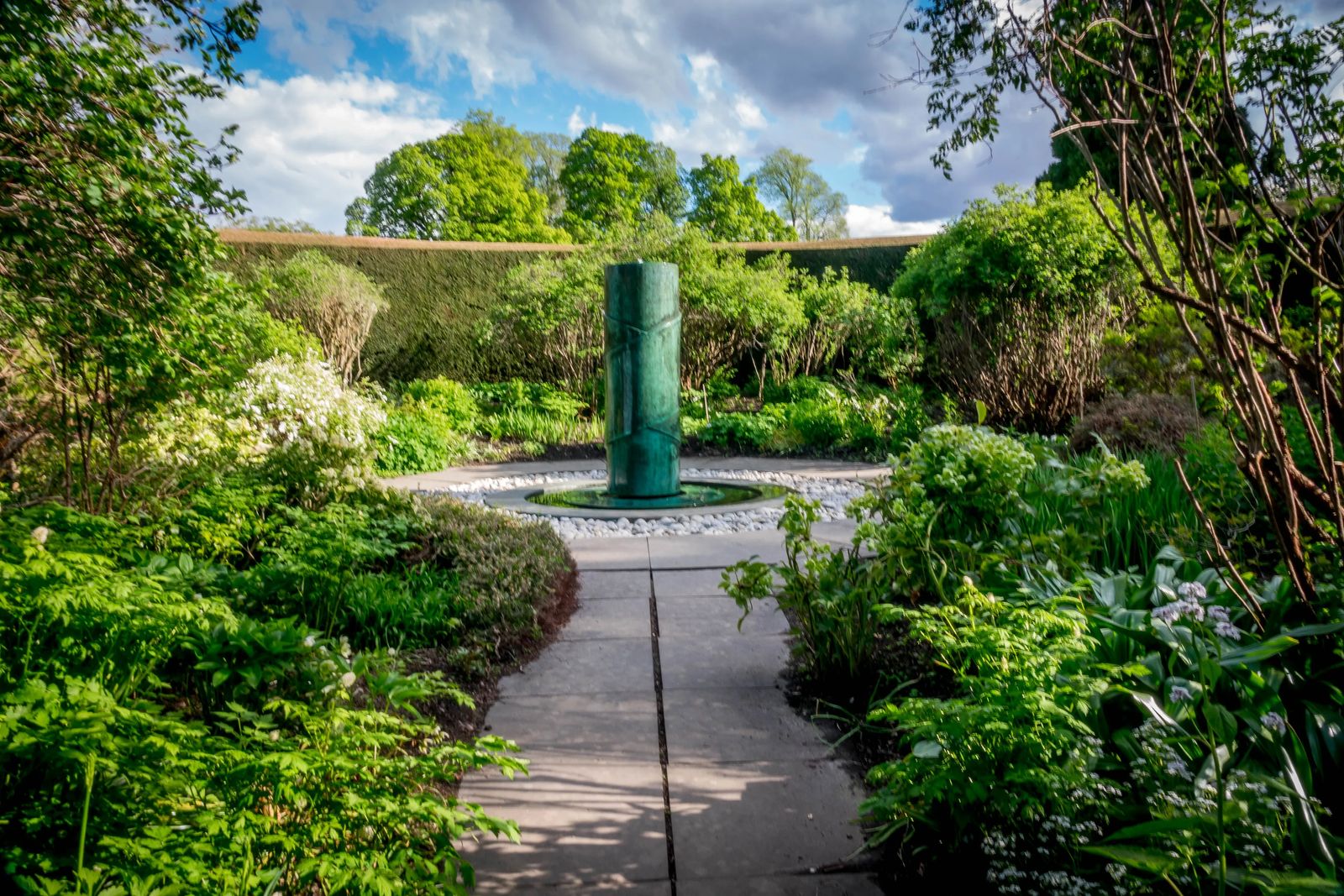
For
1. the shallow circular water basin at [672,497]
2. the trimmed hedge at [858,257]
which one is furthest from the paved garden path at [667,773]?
the trimmed hedge at [858,257]

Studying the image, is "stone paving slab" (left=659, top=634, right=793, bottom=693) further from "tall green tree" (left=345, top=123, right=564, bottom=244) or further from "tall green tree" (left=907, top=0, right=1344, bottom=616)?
"tall green tree" (left=345, top=123, right=564, bottom=244)

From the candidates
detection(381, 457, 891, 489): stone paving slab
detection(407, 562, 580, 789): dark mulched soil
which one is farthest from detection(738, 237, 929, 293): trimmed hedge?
detection(407, 562, 580, 789): dark mulched soil

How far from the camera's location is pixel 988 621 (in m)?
2.72

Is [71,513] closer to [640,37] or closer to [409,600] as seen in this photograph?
[409,600]

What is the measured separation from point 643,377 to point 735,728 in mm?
4423

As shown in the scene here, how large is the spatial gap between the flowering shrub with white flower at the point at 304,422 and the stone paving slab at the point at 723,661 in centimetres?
233

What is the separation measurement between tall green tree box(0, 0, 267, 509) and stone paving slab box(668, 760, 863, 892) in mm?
2658

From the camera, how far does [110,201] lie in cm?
330

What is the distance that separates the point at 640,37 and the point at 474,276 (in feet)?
24.6

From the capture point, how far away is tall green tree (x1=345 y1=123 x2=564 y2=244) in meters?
30.8

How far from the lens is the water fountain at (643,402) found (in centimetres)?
705

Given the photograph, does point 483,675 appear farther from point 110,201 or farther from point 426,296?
point 426,296

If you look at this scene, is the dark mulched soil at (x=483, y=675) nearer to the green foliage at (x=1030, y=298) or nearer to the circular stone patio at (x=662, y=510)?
the circular stone patio at (x=662, y=510)

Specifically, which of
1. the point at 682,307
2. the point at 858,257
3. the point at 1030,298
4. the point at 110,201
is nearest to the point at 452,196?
the point at 858,257
